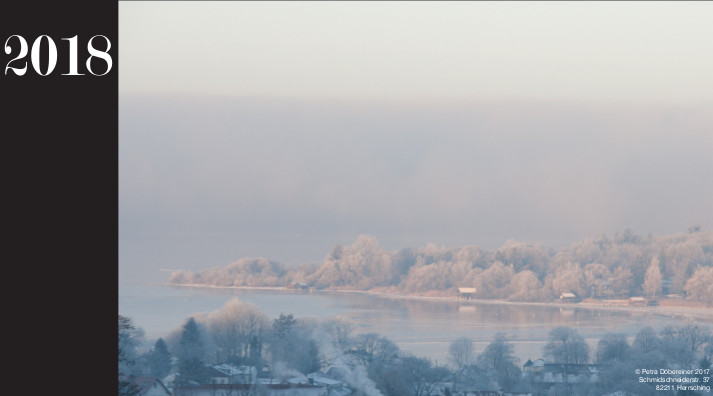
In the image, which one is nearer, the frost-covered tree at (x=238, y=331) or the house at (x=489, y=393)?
the house at (x=489, y=393)

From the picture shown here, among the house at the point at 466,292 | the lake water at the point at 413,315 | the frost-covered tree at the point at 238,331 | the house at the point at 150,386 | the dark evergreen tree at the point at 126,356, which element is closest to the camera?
the dark evergreen tree at the point at 126,356

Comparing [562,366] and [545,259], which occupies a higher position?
[545,259]

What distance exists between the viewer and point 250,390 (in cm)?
1363

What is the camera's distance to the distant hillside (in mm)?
21781

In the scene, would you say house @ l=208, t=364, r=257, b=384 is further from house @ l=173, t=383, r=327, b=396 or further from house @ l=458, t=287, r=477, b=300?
house @ l=458, t=287, r=477, b=300

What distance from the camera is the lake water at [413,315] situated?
674 inches

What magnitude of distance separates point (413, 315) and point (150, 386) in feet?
27.5

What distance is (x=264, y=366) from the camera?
1495 centimetres

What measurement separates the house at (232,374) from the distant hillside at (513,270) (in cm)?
667

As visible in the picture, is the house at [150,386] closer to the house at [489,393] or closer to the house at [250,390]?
the house at [250,390]

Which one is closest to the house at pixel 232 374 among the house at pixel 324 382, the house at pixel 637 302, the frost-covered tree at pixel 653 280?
the house at pixel 324 382
